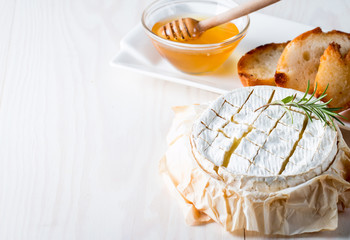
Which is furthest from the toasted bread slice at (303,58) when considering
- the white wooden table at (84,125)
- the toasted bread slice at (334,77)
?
the white wooden table at (84,125)

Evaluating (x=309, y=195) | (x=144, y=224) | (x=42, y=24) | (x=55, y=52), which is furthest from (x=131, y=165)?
(x=42, y=24)

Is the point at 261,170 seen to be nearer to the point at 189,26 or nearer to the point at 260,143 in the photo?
the point at 260,143

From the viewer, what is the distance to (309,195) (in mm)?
1475

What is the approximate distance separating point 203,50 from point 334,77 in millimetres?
548

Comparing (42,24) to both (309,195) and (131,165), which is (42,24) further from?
(309,195)

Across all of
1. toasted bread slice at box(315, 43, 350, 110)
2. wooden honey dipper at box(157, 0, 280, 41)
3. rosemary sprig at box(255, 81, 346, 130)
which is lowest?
rosemary sprig at box(255, 81, 346, 130)

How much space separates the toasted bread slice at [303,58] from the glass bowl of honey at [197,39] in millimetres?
238

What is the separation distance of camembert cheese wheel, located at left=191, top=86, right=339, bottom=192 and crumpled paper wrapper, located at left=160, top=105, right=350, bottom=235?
0.09 feet

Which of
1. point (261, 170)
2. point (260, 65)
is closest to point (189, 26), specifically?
point (260, 65)

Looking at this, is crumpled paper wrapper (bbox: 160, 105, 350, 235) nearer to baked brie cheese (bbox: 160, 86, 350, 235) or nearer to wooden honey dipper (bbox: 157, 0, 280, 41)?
baked brie cheese (bbox: 160, 86, 350, 235)

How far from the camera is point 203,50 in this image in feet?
6.39

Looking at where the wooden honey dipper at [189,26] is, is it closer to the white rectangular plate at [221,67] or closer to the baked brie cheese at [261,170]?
the white rectangular plate at [221,67]

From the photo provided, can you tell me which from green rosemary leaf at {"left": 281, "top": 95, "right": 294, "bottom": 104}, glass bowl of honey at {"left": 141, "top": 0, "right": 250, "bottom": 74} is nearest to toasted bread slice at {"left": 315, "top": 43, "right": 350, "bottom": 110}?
green rosemary leaf at {"left": 281, "top": 95, "right": 294, "bottom": 104}

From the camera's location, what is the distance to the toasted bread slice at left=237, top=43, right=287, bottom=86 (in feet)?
6.49
